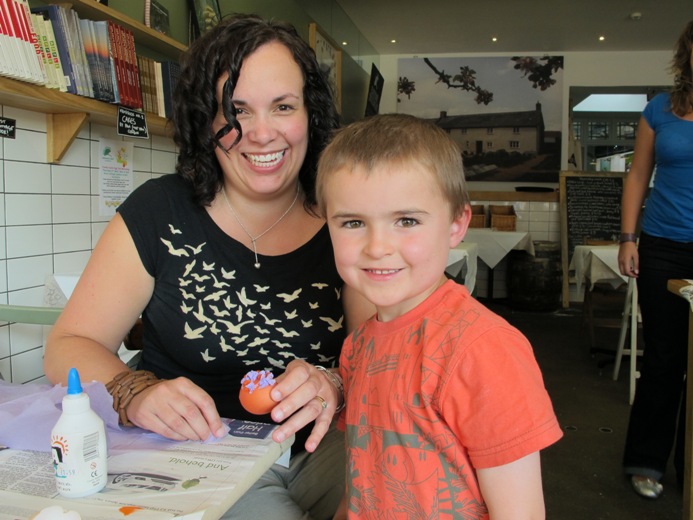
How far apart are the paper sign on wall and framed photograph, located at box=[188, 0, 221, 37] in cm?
107

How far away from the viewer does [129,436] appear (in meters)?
0.97

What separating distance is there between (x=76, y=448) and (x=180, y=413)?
21 cm

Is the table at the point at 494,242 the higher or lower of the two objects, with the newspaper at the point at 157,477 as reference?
higher

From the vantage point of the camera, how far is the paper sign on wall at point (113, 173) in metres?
2.69

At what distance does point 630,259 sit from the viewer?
262 cm

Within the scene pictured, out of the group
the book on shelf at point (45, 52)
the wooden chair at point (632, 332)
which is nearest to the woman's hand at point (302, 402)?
the book on shelf at point (45, 52)

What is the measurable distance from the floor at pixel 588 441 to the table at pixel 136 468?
6.95 ft

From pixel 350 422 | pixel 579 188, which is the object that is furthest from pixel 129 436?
pixel 579 188

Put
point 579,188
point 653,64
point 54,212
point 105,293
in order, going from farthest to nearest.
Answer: point 653,64 < point 579,188 < point 54,212 < point 105,293

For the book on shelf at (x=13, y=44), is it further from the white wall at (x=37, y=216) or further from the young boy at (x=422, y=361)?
the young boy at (x=422, y=361)

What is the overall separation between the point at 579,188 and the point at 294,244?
668 centimetres

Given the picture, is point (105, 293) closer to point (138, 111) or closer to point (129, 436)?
point (129, 436)

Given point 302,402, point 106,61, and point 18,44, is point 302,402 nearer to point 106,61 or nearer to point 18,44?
point 18,44

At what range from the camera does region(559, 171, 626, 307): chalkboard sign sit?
23.3 ft
